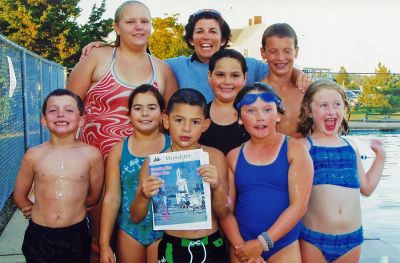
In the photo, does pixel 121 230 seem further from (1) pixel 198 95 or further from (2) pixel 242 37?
(2) pixel 242 37

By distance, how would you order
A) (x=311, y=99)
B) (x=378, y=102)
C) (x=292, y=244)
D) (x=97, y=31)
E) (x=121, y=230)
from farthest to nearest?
1. (x=97, y=31)
2. (x=378, y=102)
3. (x=311, y=99)
4. (x=121, y=230)
5. (x=292, y=244)

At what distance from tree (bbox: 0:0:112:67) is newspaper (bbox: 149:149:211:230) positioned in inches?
1235

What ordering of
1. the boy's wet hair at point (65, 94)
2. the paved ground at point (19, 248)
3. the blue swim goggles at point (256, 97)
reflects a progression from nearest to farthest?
the blue swim goggles at point (256, 97), the boy's wet hair at point (65, 94), the paved ground at point (19, 248)

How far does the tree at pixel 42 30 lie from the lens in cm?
3225

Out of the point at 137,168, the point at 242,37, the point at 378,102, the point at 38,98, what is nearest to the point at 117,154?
the point at 137,168

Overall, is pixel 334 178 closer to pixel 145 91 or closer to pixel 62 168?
pixel 145 91

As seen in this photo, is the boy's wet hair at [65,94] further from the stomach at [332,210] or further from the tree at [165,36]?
the tree at [165,36]

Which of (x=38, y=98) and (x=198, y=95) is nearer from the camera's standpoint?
(x=198, y=95)

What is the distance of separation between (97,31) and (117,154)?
110 ft

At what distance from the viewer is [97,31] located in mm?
34938

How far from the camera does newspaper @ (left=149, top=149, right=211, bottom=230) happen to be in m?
2.84

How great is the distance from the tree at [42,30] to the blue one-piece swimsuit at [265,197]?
3137 centimetres

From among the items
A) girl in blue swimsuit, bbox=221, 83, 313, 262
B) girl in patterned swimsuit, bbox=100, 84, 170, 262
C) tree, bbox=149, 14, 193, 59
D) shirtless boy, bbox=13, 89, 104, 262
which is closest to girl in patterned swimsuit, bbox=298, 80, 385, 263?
girl in blue swimsuit, bbox=221, 83, 313, 262

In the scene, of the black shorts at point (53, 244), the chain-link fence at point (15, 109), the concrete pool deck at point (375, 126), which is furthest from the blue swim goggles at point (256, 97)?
the concrete pool deck at point (375, 126)
